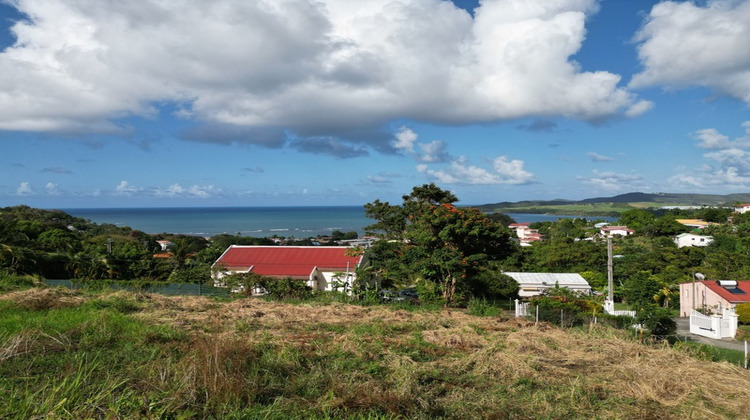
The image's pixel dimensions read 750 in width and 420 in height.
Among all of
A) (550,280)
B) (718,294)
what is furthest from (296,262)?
(718,294)

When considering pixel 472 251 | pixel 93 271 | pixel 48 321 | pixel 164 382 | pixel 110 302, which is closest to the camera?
pixel 164 382

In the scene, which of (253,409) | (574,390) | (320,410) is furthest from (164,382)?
(574,390)

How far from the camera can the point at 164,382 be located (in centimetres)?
387

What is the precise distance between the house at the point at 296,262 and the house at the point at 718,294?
1699 centimetres

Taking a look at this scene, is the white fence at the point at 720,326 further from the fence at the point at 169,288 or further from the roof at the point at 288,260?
the fence at the point at 169,288

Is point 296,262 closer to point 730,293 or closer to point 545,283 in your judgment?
point 545,283

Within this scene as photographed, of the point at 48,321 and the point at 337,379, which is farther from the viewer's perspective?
the point at 48,321

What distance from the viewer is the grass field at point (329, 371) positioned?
12.1 ft

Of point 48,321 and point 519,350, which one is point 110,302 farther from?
point 519,350

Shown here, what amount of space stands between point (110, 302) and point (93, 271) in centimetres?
616

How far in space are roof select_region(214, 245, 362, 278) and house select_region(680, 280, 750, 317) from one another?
17.0 metres

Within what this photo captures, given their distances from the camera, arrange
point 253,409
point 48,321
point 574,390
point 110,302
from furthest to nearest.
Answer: point 110,302 → point 48,321 → point 574,390 → point 253,409

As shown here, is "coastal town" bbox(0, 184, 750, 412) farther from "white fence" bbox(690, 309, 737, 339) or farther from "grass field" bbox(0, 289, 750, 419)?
"grass field" bbox(0, 289, 750, 419)

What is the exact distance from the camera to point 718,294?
21750 millimetres
